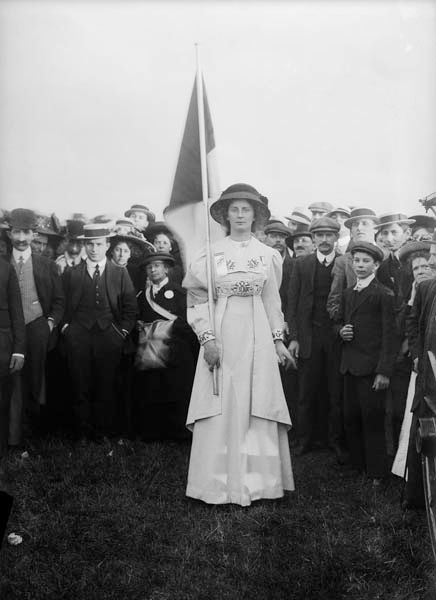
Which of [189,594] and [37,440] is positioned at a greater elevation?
[37,440]

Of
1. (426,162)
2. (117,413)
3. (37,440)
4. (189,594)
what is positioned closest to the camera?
Answer: (189,594)

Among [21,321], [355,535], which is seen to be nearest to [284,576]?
[355,535]

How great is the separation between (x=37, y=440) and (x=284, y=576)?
1.75 meters

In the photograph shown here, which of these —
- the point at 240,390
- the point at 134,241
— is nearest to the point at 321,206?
the point at 240,390

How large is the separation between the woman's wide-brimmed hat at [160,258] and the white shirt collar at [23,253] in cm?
81

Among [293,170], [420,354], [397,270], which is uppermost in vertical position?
[293,170]

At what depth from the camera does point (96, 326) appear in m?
4.84

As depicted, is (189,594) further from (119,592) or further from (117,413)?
(117,413)

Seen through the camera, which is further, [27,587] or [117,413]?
[117,413]

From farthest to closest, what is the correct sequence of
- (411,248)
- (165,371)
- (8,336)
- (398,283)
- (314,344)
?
(165,371) → (314,344) → (8,336) → (398,283) → (411,248)

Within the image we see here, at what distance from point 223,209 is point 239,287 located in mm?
462

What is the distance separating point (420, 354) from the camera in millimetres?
3652

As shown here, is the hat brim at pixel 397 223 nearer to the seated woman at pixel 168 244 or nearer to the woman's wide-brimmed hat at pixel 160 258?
the seated woman at pixel 168 244

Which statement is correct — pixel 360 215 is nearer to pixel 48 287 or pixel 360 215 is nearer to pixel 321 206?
pixel 321 206
